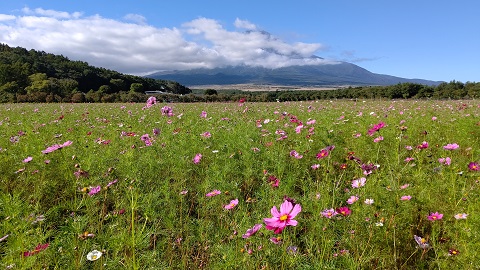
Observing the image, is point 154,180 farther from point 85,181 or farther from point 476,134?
point 476,134

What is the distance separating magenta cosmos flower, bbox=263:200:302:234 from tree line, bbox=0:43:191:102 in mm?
27246

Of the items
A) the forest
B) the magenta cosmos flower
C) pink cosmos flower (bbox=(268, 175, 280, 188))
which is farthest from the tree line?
the magenta cosmos flower

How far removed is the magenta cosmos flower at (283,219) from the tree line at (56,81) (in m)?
27.2

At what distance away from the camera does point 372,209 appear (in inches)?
73.4

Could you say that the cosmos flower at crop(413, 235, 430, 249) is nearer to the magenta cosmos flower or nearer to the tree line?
the magenta cosmos flower

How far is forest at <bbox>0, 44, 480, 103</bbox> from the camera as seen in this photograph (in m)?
26.3

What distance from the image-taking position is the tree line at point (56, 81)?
2881cm

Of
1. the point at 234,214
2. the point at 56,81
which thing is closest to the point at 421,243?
the point at 234,214

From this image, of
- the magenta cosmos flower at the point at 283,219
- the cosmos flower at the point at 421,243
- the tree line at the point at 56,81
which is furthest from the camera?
the tree line at the point at 56,81

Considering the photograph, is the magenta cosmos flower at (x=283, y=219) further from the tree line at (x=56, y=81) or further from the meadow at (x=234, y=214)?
the tree line at (x=56, y=81)

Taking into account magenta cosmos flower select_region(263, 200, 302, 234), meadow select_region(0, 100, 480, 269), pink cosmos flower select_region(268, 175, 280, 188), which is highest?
magenta cosmos flower select_region(263, 200, 302, 234)

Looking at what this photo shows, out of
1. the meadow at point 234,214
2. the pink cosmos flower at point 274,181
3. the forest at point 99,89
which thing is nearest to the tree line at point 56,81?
the forest at point 99,89

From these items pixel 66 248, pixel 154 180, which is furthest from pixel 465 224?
pixel 154 180

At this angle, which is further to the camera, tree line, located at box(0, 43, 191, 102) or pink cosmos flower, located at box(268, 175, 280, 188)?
tree line, located at box(0, 43, 191, 102)
